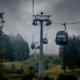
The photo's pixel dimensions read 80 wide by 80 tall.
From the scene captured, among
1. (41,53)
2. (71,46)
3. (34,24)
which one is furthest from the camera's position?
(71,46)

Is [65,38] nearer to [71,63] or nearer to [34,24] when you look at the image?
[34,24]

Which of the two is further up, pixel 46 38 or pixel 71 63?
pixel 46 38

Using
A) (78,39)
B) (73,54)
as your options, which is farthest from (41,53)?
(78,39)

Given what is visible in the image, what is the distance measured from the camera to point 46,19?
51719mm

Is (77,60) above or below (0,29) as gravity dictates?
below

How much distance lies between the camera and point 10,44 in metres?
120

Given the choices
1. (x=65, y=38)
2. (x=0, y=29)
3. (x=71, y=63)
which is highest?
(x=0, y=29)

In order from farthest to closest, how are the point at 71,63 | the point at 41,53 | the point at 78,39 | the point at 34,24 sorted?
the point at 78,39 < the point at 71,63 < the point at 34,24 < the point at 41,53

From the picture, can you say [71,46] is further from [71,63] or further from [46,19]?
[46,19]

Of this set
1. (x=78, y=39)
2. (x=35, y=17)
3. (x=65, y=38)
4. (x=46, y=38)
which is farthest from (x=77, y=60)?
(x=78, y=39)

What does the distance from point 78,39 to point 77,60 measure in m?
65.9

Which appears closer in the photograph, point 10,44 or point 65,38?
point 65,38

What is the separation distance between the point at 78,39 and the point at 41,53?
8865 cm

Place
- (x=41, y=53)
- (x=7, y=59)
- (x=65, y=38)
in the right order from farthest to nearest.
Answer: (x=7, y=59) → (x=41, y=53) → (x=65, y=38)
